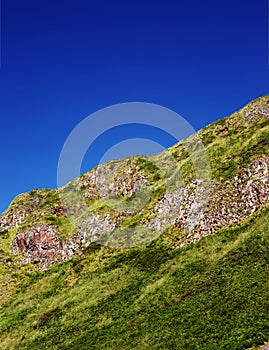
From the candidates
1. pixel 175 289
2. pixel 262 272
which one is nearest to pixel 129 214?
pixel 175 289

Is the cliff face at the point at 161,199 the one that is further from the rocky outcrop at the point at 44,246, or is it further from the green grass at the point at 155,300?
the green grass at the point at 155,300

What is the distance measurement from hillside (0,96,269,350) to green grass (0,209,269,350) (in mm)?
191

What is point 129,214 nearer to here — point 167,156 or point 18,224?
point 167,156

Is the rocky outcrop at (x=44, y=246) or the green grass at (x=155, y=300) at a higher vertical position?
the rocky outcrop at (x=44, y=246)

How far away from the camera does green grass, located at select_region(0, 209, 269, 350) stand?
113ft

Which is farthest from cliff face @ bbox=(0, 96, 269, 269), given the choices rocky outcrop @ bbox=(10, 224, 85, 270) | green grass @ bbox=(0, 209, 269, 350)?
green grass @ bbox=(0, 209, 269, 350)

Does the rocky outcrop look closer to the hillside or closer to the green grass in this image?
the hillside

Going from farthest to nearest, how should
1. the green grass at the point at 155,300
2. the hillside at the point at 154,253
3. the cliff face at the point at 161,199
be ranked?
the cliff face at the point at 161,199 < the hillside at the point at 154,253 < the green grass at the point at 155,300

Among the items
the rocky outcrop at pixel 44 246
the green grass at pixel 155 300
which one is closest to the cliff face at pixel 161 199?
the rocky outcrop at pixel 44 246

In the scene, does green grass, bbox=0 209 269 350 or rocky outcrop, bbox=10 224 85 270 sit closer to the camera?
green grass, bbox=0 209 269 350

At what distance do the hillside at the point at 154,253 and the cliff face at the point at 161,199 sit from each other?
0.29 m

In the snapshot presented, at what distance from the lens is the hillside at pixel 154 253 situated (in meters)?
38.3

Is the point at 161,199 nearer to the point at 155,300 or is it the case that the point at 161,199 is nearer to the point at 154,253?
the point at 154,253

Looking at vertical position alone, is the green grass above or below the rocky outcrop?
below
